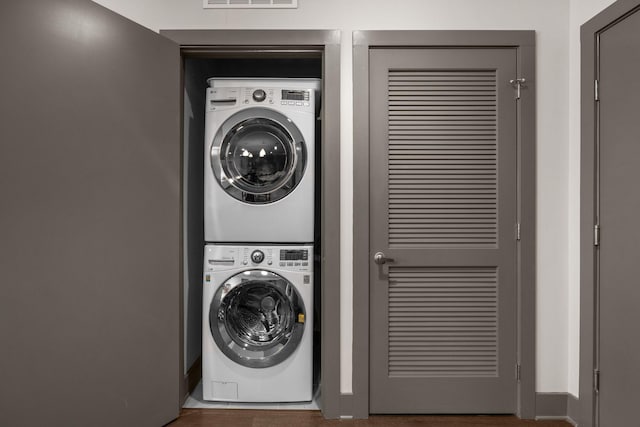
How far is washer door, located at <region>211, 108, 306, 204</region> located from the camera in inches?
98.0

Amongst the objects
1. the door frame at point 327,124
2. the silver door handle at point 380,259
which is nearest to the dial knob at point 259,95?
the door frame at point 327,124

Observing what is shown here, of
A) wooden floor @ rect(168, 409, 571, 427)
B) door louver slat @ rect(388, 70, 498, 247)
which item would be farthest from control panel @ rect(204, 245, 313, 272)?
wooden floor @ rect(168, 409, 571, 427)

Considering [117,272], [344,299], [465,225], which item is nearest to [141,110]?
[117,272]

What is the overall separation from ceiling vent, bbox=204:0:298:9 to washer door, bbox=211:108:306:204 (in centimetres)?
54

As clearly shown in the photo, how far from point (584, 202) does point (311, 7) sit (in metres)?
1.72

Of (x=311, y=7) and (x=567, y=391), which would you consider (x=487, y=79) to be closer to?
(x=311, y=7)

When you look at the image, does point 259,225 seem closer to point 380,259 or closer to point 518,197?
point 380,259

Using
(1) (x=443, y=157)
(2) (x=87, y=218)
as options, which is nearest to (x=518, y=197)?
(1) (x=443, y=157)

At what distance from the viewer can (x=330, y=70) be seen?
2344 millimetres

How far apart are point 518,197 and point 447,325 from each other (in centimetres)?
78

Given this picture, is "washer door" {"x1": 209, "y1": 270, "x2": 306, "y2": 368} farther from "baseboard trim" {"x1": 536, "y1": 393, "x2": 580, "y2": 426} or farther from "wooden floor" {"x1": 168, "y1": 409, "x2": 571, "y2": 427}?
"baseboard trim" {"x1": 536, "y1": 393, "x2": 580, "y2": 426}

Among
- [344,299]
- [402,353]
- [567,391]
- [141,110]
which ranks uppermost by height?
[141,110]

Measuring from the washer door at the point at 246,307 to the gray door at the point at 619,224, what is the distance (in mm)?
1500

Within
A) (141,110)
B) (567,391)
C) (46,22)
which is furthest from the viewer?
(567,391)
